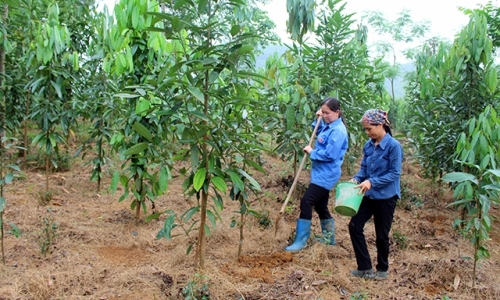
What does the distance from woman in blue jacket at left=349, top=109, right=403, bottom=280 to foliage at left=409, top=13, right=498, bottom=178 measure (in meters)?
1.45

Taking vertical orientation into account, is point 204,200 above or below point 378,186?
below

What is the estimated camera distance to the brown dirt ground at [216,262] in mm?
2716

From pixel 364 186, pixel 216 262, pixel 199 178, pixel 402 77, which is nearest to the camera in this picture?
pixel 199 178

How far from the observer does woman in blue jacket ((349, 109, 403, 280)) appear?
2.84 metres

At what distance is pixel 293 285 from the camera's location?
2803 mm

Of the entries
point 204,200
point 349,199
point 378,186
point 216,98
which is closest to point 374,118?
point 378,186

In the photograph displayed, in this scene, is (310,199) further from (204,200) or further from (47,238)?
(47,238)

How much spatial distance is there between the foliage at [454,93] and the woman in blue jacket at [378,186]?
4.74 feet

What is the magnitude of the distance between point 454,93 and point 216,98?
9.85ft

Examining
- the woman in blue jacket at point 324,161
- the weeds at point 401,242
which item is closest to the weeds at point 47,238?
the woman in blue jacket at point 324,161

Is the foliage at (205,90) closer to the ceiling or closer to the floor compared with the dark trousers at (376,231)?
closer to the ceiling

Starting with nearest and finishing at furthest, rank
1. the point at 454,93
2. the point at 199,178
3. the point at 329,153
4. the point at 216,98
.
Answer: the point at 199,178 → the point at 216,98 → the point at 329,153 → the point at 454,93

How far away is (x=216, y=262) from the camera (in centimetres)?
321

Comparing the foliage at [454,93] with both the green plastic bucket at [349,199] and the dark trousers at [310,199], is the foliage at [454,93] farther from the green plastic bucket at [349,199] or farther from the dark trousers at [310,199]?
the green plastic bucket at [349,199]
